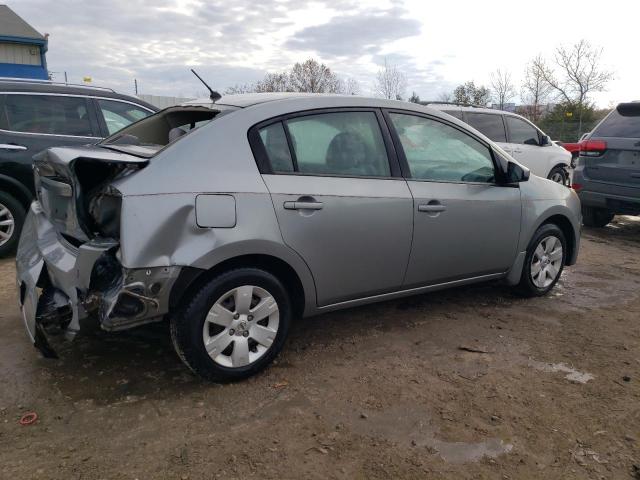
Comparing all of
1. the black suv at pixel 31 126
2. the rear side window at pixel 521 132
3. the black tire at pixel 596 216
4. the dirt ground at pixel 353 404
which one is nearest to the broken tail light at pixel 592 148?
the black tire at pixel 596 216

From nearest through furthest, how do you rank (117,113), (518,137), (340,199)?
(340,199), (117,113), (518,137)

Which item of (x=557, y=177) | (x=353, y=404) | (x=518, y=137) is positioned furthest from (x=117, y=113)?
(x=557, y=177)

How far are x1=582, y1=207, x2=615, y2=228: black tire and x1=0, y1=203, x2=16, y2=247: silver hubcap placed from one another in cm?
746

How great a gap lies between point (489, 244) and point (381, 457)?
84.7 inches

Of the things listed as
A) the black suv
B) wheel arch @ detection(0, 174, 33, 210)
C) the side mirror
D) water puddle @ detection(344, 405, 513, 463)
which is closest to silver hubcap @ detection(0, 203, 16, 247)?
the black suv

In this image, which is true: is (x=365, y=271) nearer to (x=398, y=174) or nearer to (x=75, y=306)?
(x=398, y=174)

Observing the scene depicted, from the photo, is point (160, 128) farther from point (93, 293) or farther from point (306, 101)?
point (93, 293)

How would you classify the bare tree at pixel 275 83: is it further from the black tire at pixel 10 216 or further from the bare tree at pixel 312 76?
the black tire at pixel 10 216

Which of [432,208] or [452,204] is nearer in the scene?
[432,208]

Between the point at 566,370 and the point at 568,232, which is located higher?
the point at 568,232

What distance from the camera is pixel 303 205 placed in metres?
3.15

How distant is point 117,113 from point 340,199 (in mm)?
3779

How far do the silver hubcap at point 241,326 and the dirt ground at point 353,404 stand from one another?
0.19 m

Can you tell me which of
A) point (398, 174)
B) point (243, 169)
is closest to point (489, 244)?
point (398, 174)
